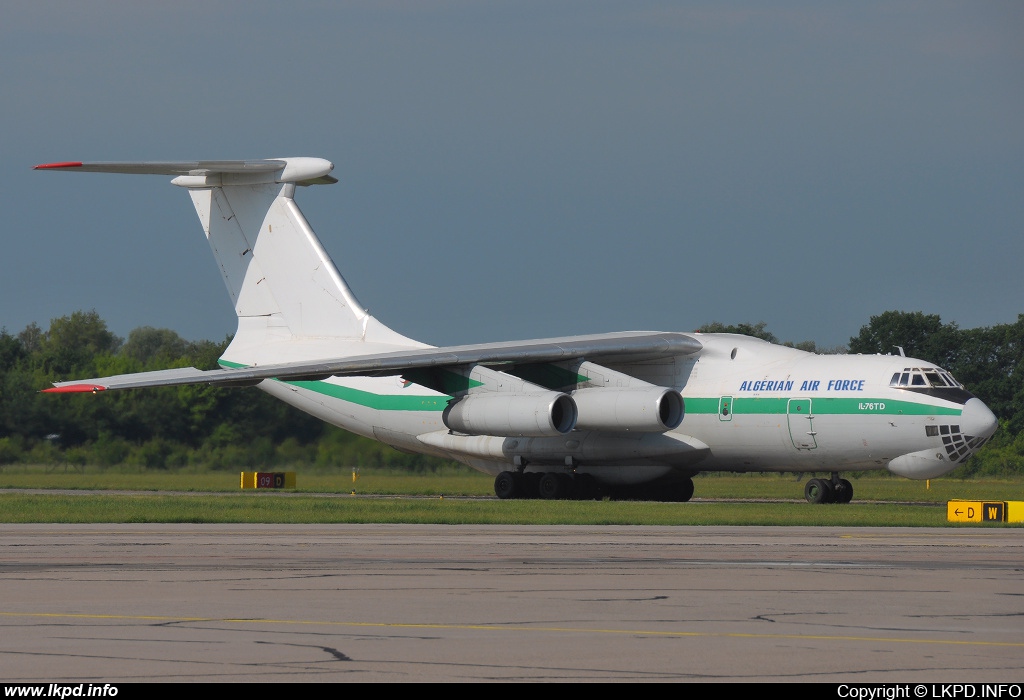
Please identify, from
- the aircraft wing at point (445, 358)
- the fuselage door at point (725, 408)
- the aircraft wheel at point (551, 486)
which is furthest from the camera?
the aircraft wheel at point (551, 486)

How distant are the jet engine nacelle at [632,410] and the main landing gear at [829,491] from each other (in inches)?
109

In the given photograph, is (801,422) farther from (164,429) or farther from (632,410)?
(164,429)

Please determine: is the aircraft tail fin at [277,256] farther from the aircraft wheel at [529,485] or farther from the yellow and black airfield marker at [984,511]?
the yellow and black airfield marker at [984,511]

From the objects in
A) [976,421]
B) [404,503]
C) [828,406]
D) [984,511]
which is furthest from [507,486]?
[984,511]

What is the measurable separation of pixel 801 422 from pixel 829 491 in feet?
5.38

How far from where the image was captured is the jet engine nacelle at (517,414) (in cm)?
2664

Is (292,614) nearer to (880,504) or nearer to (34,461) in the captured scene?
(880,504)

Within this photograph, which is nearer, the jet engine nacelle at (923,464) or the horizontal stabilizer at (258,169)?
the jet engine nacelle at (923,464)

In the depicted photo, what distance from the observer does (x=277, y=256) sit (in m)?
32.7

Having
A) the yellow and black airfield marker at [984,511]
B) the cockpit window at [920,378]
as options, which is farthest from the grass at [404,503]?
the cockpit window at [920,378]

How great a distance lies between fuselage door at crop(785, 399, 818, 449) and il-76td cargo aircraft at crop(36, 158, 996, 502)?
36mm

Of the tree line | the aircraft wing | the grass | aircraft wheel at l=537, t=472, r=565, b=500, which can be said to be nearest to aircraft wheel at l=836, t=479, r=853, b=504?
the grass

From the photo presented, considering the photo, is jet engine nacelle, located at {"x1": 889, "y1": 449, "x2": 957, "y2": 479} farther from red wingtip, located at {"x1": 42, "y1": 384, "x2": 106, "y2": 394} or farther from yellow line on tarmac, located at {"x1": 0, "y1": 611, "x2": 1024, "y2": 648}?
yellow line on tarmac, located at {"x1": 0, "y1": 611, "x2": 1024, "y2": 648}

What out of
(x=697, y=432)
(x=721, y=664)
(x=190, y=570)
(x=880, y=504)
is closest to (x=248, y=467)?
(x=697, y=432)
